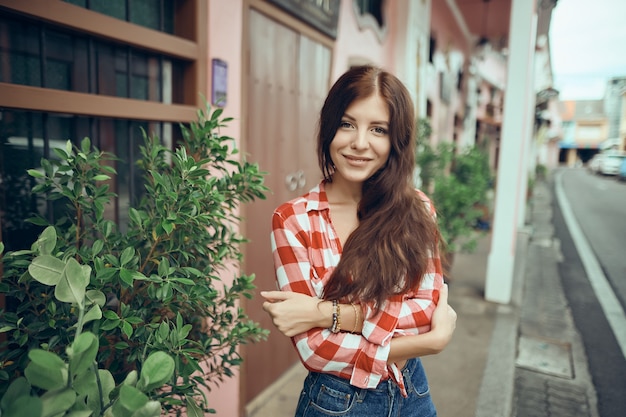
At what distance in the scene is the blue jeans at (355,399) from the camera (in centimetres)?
132

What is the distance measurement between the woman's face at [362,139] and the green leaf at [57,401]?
3.16 ft

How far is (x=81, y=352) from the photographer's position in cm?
71

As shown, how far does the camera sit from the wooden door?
2867mm

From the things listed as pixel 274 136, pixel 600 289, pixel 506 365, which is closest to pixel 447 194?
pixel 506 365

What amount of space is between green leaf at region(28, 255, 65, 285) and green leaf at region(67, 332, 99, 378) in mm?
204

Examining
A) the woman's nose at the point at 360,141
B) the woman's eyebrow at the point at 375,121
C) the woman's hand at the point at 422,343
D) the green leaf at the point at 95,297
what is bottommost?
the woman's hand at the point at 422,343

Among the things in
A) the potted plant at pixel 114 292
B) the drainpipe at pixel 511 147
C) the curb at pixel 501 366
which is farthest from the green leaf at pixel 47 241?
the drainpipe at pixel 511 147

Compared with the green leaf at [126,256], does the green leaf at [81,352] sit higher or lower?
lower

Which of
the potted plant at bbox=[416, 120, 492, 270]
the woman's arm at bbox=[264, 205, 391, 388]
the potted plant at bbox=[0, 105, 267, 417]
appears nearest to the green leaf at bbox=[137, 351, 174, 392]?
the potted plant at bbox=[0, 105, 267, 417]

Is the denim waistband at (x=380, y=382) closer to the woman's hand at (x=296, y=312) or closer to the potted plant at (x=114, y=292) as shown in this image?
the woman's hand at (x=296, y=312)

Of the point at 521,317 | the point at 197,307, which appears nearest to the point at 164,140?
the point at 197,307

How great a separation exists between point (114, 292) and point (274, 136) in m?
1.99

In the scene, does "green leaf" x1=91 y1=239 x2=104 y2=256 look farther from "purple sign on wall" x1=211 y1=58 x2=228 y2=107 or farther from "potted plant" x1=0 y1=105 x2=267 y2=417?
"purple sign on wall" x1=211 y1=58 x2=228 y2=107

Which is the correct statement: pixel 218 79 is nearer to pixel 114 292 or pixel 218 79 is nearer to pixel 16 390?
pixel 114 292
